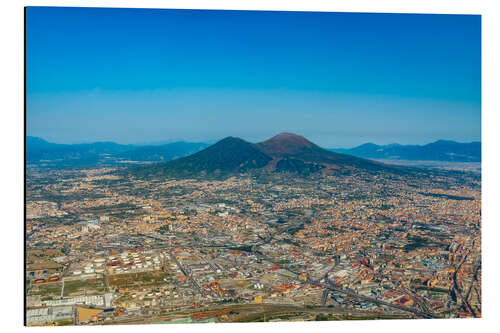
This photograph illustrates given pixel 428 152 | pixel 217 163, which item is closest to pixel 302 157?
pixel 217 163

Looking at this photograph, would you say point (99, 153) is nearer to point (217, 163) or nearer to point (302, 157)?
point (217, 163)

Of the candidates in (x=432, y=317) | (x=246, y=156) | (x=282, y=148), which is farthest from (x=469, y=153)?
(x=432, y=317)

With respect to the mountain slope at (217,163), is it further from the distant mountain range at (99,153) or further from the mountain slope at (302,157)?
→ the distant mountain range at (99,153)

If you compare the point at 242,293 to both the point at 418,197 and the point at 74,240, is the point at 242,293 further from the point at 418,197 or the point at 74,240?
the point at 418,197

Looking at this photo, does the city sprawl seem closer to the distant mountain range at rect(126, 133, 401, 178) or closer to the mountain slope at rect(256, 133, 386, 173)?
the distant mountain range at rect(126, 133, 401, 178)

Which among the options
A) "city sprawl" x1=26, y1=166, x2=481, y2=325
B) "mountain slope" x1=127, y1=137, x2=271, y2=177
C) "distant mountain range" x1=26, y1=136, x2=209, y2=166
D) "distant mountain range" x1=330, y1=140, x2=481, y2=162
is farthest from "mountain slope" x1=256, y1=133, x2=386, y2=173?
"distant mountain range" x1=330, y1=140, x2=481, y2=162

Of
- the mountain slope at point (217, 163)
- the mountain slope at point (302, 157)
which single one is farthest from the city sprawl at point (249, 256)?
the mountain slope at point (302, 157)
